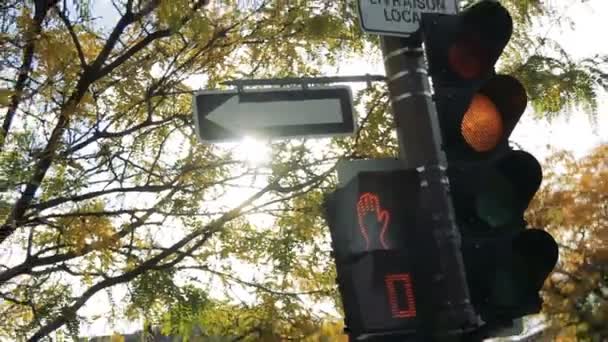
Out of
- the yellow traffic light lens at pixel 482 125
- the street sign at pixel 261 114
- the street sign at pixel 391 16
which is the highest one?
the street sign at pixel 391 16

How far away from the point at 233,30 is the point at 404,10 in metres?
3.59

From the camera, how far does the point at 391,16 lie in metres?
3.51

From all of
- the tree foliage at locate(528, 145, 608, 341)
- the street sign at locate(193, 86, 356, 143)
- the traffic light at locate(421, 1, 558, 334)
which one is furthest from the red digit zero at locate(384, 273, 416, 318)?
the tree foliage at locate(528, 145, 608, 341)

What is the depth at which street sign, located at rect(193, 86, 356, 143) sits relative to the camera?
3.52m

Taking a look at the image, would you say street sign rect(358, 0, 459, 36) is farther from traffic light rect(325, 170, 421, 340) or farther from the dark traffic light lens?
traffic light rect(325, 170, 421, 340)

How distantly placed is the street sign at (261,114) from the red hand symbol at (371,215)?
0.51m

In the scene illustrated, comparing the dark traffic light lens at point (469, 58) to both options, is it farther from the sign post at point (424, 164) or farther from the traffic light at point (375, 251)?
the traffic light at point (375, 251)

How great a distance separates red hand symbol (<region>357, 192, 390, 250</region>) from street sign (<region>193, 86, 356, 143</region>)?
0.51 m

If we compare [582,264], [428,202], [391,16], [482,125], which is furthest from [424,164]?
[582,264]

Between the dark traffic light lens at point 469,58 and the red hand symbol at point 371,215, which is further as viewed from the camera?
the dark traffic light lens at point 469,58

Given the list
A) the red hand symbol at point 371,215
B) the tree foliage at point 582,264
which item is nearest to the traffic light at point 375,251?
the red hand symbol at point 371,215

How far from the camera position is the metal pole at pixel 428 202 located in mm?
3094

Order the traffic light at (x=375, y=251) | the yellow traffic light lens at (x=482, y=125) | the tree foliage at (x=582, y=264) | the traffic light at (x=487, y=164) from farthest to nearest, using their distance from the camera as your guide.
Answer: the tree foliage at (x=582, y=264), the yellow traffic light lens at (x=482, y=125), the traffic light at (x=487, y=164), the traffic light at (x=375, y=251)

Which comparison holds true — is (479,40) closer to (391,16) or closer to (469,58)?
(469,58)
